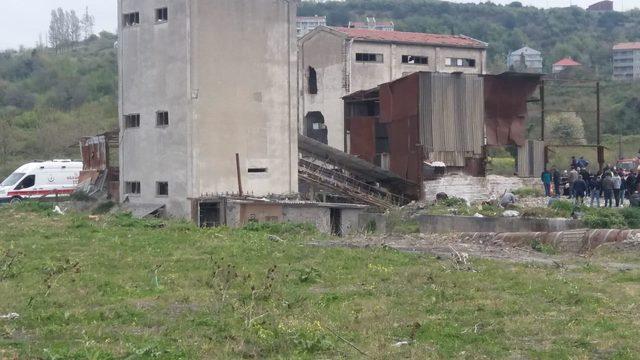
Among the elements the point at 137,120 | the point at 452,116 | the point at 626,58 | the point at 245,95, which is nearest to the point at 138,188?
the point at 137,120

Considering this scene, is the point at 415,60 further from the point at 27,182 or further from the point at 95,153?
the point at 27,182

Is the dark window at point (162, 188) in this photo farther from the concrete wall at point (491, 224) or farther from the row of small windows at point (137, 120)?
the concrete wall at point (491, 224)

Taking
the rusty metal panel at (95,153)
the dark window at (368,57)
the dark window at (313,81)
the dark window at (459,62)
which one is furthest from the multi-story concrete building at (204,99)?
the dark window at (459,62)

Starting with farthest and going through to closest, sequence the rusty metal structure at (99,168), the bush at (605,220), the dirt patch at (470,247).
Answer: the rusty metal structure at (99,168) → the bush at (605,220) → the dirt patch at (470,247)

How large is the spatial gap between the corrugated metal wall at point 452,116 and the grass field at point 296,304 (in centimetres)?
2185

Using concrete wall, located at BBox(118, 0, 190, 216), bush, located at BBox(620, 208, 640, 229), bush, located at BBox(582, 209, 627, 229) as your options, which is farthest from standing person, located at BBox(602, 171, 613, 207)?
concrete wall, located at BBox(118, 0, 190, 216)

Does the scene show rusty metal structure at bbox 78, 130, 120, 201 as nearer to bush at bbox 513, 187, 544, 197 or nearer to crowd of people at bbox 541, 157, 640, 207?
bush at bbox 513, 187, 544, 197

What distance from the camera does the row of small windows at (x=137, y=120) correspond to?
39938 millimetres

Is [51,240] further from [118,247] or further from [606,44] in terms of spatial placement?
[606,44]

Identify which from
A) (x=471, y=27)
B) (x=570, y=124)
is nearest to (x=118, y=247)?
(x=570, y=124)

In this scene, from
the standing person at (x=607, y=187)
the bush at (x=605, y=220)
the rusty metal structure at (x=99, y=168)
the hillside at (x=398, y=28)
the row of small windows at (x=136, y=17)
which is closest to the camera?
the bush at (x=605, y=220)

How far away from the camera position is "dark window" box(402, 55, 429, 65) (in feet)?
215

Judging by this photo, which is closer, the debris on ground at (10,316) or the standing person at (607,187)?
the debris on ground at (10,316)

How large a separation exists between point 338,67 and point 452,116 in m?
19.0
